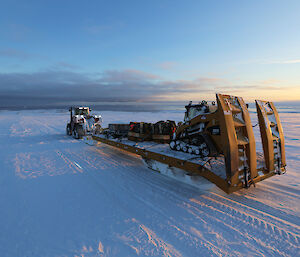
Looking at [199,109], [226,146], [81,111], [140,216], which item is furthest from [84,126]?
[226,146]

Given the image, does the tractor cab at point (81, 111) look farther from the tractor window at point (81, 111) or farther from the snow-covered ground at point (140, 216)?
the snow-covered ground at point (140, 216)

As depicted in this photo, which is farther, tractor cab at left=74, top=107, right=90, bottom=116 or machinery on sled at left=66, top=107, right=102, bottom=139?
tractor cab at left=74, top=107, right=90, bottom=116

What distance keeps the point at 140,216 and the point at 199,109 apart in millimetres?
2755

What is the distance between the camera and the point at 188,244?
2.56 m

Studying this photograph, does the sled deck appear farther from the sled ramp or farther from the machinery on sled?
the machinery on sled

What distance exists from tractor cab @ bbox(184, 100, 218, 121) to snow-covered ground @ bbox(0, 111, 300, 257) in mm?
1756

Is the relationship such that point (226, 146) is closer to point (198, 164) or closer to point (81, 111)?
point (198, 164)

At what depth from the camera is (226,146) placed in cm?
321

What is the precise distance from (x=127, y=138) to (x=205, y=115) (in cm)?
390

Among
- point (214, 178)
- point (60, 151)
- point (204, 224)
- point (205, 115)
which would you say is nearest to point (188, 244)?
point (204, 224)

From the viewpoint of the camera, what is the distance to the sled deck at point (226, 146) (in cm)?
326

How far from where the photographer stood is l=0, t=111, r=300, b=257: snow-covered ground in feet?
8.23

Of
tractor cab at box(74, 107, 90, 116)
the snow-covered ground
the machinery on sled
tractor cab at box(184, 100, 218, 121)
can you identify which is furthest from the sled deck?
tractor cab at box(74, 107, 90, 116)

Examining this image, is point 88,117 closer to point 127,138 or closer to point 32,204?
point 127,138
